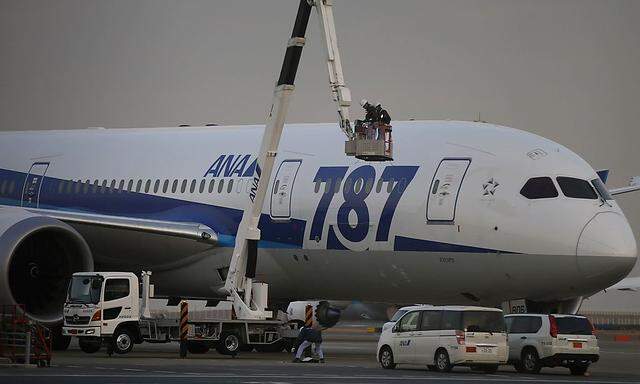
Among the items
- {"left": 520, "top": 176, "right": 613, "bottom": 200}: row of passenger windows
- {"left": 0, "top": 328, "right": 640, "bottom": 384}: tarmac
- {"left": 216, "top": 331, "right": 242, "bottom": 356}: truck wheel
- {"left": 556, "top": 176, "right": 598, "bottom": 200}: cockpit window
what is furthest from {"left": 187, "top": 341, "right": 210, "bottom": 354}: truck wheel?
{"left": 556, "top": 176, "right": 598, "bottom": 200}: cockpit window

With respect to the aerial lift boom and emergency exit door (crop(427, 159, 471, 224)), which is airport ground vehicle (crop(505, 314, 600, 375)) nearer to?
emergency exit door (crop(427, 159, 471, 224))

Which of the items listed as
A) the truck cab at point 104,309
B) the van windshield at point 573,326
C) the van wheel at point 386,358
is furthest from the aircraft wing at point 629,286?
the van wheel at point 386,358

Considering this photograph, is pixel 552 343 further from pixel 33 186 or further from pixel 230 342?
pixel 33 186

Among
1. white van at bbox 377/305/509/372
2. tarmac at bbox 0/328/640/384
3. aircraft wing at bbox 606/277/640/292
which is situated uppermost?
aircraft wing at bbox 606/277/640/292

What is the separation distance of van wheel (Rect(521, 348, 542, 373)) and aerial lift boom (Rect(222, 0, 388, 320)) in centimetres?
643

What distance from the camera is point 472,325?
32750 millimetres

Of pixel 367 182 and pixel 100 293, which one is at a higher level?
pixel 367 182

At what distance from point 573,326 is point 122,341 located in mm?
11133

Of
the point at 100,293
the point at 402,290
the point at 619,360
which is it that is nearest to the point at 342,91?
the point at 402,290

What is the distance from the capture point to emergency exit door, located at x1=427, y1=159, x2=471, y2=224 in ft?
115

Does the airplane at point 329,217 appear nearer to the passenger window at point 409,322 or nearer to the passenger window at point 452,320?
the passenger window at point 409,322

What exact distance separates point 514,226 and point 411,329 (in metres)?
3.27

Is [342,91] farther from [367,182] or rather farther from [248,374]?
[248,374]

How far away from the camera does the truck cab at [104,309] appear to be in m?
37.2
